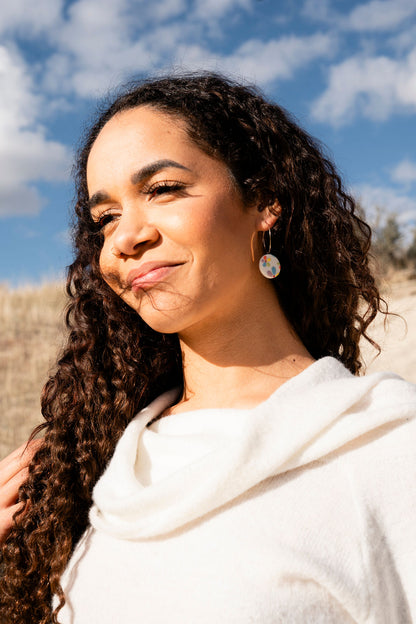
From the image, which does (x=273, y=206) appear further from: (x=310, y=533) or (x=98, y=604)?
(x=98, y=604)

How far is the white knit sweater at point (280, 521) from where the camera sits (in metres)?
1.34

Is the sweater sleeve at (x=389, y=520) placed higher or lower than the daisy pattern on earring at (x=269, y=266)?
lower

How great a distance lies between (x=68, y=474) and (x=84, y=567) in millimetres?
384

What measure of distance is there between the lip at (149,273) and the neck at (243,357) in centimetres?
25

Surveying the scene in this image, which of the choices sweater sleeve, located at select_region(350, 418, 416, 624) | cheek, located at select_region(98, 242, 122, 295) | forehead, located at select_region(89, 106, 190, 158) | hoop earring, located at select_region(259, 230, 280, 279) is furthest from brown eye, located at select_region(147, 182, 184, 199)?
sweater sleeve, located at select_region(350, 418, 416, 624)

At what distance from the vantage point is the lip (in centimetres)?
166

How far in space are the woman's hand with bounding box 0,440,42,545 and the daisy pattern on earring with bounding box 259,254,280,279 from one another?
3.39 ft

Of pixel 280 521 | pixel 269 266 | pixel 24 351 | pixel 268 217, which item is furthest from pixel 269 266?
pixel 24 351

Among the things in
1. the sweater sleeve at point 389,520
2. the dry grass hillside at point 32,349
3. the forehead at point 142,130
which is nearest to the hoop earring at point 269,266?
the forehead at point 142,130

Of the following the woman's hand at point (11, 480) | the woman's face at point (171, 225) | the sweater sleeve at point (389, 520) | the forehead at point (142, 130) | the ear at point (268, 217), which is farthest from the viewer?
the woman's hand at point (11, 480)

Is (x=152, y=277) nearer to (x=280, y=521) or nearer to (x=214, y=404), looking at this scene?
(x=214, y=404)

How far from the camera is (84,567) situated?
1727mm

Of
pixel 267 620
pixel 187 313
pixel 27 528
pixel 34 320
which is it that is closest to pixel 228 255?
pixel 187 313

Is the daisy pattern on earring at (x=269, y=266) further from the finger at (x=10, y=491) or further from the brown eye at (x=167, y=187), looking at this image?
the finger at (x=10, y=491)
